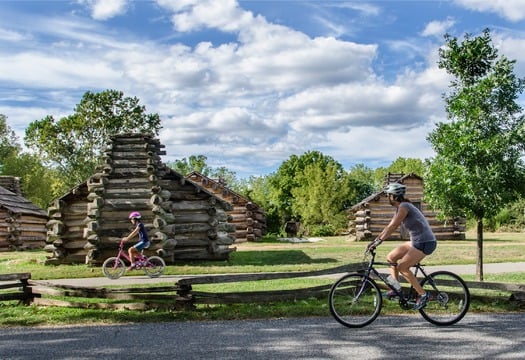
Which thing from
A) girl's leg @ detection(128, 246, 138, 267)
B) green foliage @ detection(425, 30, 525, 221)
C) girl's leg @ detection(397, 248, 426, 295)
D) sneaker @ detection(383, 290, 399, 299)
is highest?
green foliage @ detection(425, 30, 525, 221)

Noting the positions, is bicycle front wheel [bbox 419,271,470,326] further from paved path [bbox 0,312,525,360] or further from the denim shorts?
the denim shorts

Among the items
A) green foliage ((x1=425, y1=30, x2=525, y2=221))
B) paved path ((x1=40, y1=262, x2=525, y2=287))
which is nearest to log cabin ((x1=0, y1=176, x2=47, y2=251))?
paved path ((x1=40, y1=262, x2=525, y2=287))

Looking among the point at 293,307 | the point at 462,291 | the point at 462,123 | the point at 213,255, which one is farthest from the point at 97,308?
the point at 213,255

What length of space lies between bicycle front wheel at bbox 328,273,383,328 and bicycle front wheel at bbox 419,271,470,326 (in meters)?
0.73

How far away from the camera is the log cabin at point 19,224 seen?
37444 mm

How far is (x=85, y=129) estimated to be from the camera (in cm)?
5375

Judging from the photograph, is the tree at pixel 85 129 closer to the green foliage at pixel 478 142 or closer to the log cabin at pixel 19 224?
the log cabin at pixel 19 224

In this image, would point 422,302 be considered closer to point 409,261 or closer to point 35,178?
point 409,261

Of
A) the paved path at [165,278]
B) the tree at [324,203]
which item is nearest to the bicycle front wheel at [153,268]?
the paved path at [165,278]

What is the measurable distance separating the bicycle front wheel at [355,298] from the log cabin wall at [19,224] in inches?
1318

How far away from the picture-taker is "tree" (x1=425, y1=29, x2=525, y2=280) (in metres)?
14.0

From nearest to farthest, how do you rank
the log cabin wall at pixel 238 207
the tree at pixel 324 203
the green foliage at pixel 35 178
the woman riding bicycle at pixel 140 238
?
the woman riding bicycle at pixel 140 238, the log cabin wall at pixel 238 207, the tree at pixel 324 203, the green foliage at pixel 35 178

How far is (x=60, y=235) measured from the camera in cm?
2331

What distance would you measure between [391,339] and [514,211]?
2083 inches
